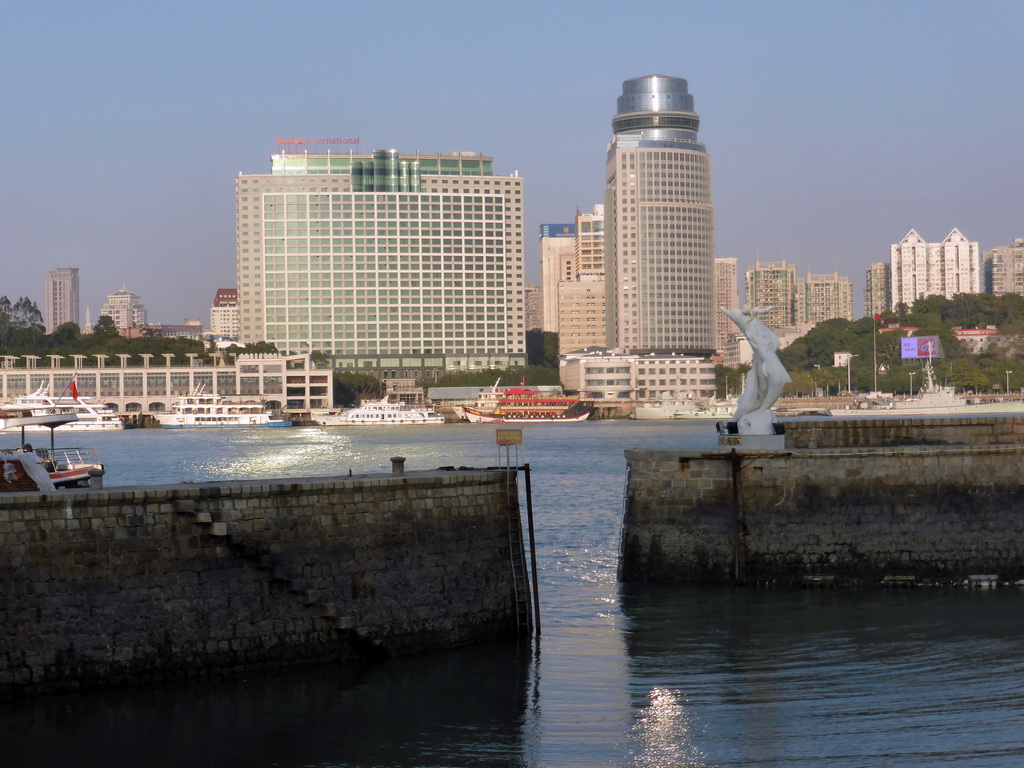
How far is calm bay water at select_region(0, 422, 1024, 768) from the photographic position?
719 inches

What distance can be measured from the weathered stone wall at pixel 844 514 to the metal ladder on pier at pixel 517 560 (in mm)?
4822

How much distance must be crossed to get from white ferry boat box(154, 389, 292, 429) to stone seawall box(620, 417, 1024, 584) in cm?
15327

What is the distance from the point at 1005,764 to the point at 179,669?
37.6ft

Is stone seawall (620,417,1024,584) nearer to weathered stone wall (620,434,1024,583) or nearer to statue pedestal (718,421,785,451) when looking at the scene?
weathered stone wall (620,434,1024,583)

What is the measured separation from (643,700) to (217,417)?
16105cm

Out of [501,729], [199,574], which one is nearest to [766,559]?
[501,729]

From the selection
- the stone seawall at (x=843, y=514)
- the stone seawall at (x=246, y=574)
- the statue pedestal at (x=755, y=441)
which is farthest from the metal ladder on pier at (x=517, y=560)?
the statue pedestal at (x=755, y=441)

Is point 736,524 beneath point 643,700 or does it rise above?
above

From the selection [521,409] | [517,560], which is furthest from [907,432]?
[521,409]

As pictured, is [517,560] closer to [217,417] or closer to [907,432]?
[907,432]

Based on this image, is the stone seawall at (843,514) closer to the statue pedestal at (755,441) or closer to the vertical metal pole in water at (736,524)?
the vertical metal pole in water at (736,524)

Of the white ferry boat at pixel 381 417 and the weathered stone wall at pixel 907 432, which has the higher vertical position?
the weathered stone wall at pixel 907 432

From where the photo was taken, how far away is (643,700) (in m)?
20.9

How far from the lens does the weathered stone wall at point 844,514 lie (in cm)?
2805
